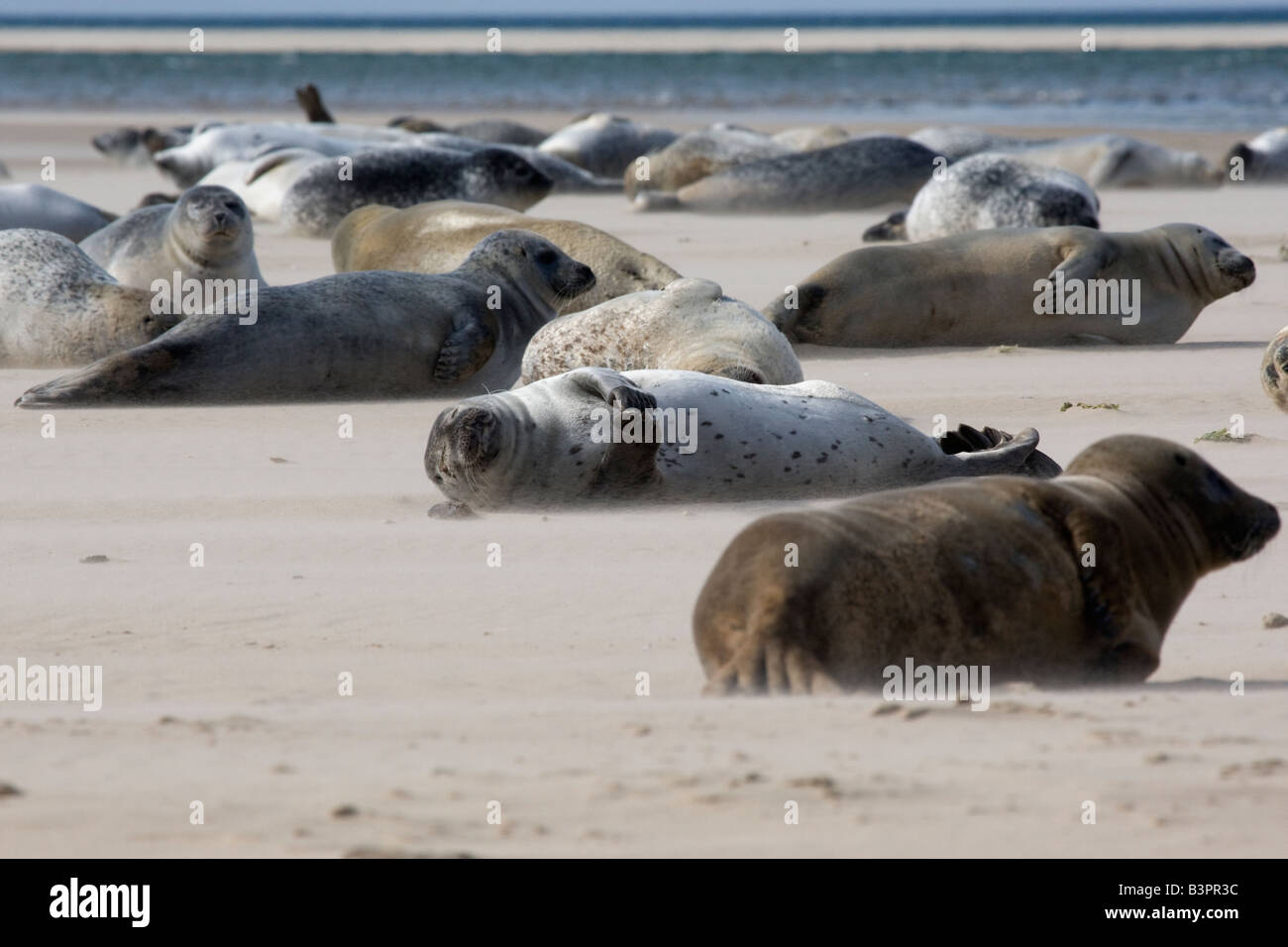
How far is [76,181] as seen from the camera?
17469 mm

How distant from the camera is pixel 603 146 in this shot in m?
18.9

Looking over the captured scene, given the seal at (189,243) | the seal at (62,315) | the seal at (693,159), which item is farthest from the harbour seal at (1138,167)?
the seal at (62,315)

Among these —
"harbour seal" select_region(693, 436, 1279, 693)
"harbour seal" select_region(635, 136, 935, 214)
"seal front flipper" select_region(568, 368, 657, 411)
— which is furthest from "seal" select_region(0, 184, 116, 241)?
"harbour seal" select_region(693, 436, 1279, 693)

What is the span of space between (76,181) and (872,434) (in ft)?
45.3

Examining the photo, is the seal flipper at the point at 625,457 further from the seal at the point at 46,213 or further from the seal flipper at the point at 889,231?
the seal flipper at the point at 889,231

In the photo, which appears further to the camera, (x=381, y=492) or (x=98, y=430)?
(x=98, y=430)

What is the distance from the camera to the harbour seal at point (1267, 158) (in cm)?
1730

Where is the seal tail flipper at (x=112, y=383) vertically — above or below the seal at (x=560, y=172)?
below

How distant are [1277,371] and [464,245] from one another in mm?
3917

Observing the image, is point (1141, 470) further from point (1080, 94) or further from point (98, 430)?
point (1080, 94)

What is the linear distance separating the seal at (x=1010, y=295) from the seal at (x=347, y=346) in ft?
4.14

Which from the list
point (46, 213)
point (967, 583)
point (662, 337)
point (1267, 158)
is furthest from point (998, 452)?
point (1267, 158)
